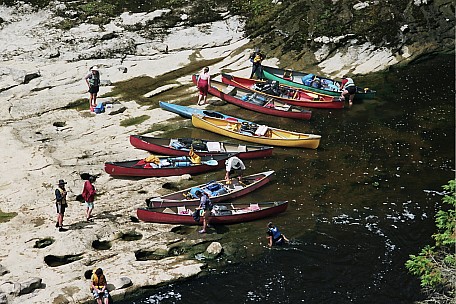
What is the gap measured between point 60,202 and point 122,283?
4.10 metres

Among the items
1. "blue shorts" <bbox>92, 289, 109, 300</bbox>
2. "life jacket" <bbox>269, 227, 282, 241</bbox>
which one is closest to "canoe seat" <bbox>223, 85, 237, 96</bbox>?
"life jacket" <bbox>269, 227, 282, 241</bbox>

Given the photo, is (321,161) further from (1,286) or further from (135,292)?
(1,286)

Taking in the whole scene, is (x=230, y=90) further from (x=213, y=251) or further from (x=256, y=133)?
(x=213, y=251)

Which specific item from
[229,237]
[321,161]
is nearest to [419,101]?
[321,161]

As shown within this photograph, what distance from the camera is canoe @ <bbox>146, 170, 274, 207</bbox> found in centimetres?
2592

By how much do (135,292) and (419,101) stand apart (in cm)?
2102

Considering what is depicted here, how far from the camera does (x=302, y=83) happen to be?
1470 inches

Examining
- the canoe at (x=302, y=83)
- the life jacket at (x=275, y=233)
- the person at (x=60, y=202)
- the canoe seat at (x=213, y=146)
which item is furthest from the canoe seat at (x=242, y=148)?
the person at (x=60, y=202)

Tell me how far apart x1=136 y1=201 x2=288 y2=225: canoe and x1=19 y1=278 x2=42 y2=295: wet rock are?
490cm

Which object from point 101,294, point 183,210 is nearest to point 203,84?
point 183,210

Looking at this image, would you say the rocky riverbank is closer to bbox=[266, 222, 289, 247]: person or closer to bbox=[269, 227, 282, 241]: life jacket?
bbox=[266, 222, 289, 247]: person

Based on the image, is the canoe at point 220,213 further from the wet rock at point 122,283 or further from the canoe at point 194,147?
the canoe at point 194,147

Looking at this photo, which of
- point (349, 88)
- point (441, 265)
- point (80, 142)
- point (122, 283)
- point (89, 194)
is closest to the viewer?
point (441, 265)

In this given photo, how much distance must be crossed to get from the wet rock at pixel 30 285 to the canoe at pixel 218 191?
18.3ft
